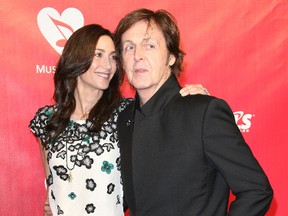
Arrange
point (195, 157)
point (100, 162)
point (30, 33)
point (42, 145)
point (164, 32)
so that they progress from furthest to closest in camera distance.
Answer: point (30, 33), point (42, 145), point (100, 162), point (164, 32), point (195, 157)

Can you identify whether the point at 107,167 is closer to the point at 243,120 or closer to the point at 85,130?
the point at 85,130

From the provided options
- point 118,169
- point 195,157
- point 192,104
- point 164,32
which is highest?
point 164,32

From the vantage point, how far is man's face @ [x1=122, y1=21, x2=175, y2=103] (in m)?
1.69

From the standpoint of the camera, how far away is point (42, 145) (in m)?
2.28

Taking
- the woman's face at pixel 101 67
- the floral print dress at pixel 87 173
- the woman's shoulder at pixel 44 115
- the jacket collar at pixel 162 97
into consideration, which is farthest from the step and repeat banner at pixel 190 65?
the jacket collar at pixel 162 97

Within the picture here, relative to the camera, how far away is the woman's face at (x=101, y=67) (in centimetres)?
216

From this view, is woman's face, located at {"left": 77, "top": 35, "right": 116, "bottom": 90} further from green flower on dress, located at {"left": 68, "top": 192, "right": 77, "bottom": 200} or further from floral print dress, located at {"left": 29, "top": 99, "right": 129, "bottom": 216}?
green flower on dress, located at {"left": 68, "top": 192, "right": 77, "bottom": 200}

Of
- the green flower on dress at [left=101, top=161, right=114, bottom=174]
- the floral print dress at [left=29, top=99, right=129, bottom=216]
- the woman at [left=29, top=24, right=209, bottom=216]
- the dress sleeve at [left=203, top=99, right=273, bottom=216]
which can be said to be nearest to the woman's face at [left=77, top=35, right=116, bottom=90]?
the woman at [left=29, top=24, right=209, bottom=216]

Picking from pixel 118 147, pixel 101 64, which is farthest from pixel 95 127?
pixel 101 64

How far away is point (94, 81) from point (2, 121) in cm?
72

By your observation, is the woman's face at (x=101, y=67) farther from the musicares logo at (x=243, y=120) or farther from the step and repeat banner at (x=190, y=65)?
the musicares logo at (x=243, y=120)

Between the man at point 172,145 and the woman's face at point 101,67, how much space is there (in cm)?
36

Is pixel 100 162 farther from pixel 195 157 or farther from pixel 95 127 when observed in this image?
pixel 195 157

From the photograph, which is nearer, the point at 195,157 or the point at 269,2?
the point at 195,157
